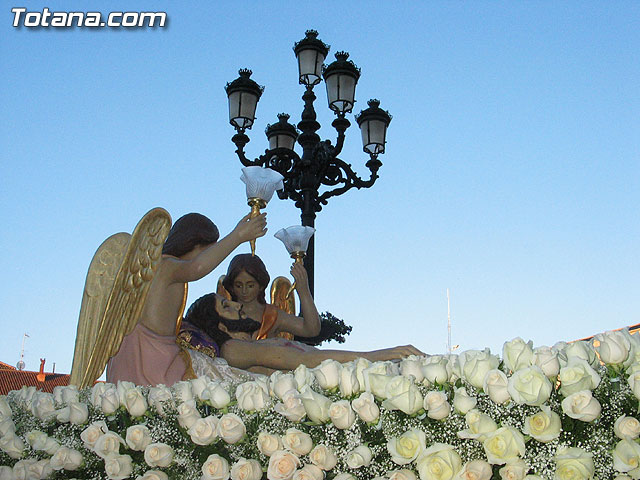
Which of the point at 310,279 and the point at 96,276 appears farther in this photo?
the point at 310,279

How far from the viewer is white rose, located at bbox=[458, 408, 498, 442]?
1.38 m

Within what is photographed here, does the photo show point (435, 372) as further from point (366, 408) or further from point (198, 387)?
point (198, 387)

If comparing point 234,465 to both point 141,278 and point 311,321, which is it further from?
point 311,321

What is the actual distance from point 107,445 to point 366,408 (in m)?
0.75

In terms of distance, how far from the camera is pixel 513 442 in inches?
52.9

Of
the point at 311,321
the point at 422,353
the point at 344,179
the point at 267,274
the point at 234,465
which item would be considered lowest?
the point at 234,465

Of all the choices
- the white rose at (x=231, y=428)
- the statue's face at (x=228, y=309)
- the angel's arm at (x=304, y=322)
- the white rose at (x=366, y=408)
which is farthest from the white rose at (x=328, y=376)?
the angel's arm at (x=304, y=322)

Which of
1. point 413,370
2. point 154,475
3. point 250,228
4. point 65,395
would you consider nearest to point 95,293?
point 250,228

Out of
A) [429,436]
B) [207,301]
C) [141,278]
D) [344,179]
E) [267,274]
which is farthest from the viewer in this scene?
[344,179]

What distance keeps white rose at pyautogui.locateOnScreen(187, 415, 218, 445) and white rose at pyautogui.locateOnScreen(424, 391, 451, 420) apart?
56 centimetres

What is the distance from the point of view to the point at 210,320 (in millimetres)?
3918

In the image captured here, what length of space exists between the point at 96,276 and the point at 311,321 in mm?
1635

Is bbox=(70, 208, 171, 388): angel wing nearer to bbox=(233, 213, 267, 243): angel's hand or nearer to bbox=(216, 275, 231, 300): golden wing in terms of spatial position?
bbox=(233, 213, 267, 243): angel's hand

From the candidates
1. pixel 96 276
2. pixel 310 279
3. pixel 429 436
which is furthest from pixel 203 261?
pixel 310 279
